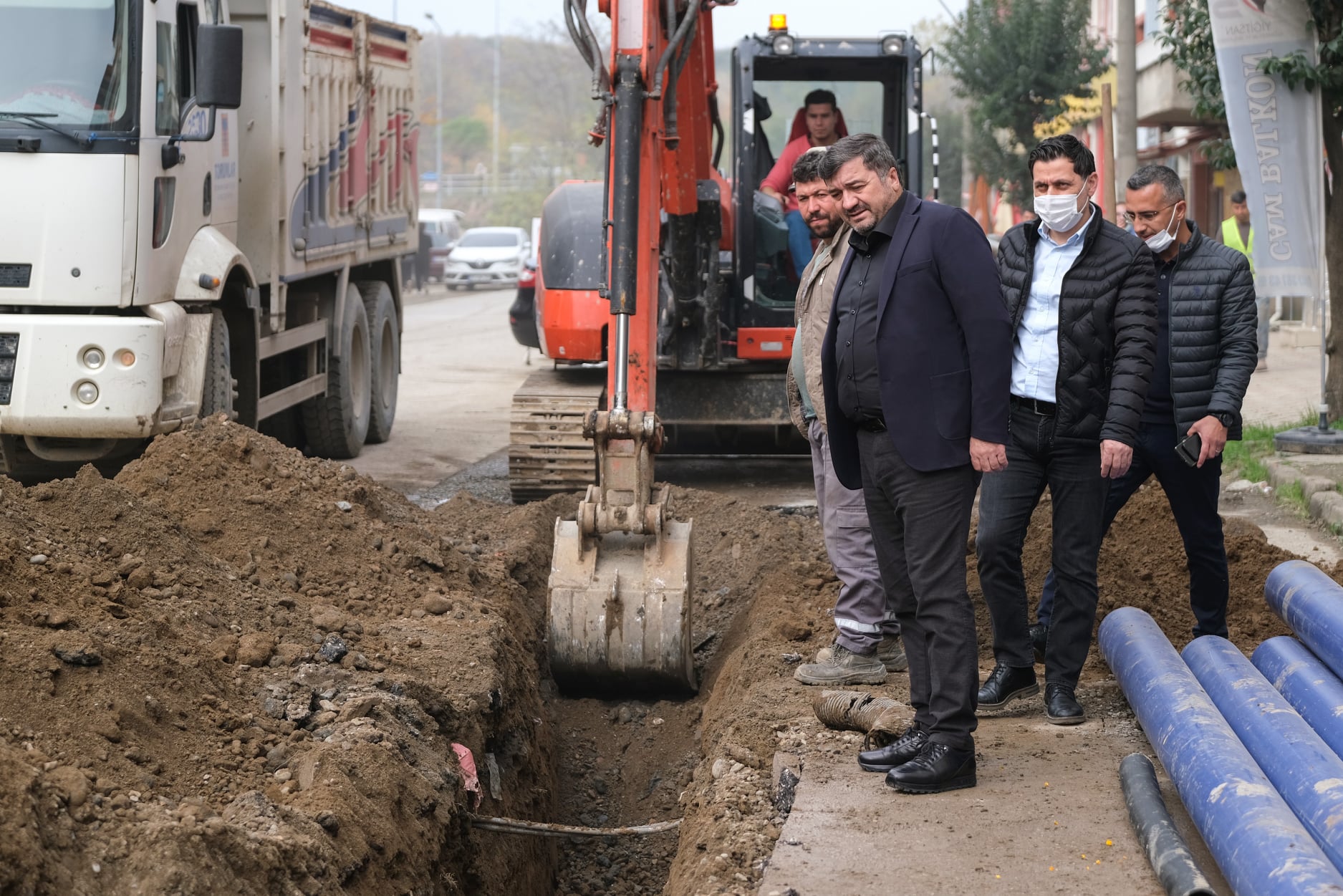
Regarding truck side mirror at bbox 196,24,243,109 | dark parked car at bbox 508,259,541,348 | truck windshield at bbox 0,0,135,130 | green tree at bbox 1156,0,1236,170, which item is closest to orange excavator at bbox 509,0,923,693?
truck side mirror at bbox 196,24,243,109

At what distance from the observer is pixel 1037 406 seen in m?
4.93

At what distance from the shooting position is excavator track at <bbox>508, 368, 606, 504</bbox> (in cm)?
964

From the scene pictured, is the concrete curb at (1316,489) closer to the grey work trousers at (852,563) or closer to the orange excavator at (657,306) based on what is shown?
the orange excavator at (657,306)

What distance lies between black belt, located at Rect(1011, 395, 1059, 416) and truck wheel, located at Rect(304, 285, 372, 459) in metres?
7.87

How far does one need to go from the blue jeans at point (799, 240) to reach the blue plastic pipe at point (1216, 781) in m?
4.37

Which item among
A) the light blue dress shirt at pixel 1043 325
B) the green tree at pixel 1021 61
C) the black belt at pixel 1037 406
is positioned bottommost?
the black belt at pixel 1037 406

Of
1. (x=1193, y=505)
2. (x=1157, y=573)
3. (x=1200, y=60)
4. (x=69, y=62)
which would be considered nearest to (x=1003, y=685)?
(x=1193, y=505)

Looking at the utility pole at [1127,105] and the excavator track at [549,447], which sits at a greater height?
the utility pole at [1127,105]

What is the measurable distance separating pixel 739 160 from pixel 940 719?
237 inches

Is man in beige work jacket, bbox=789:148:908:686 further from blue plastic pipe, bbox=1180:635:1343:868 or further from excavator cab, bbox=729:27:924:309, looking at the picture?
excavator cab, bbox=729:27:924:309

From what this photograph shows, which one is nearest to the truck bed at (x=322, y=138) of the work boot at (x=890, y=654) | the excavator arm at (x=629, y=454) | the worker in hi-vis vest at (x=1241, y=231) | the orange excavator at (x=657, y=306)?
the orange excavator at (x=657, y=306)

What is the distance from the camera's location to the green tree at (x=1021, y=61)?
93.6 ft

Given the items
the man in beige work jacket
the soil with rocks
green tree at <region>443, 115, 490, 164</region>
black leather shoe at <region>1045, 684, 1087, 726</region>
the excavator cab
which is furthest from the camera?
green tree at <region>443, 115, 490, 164</region>

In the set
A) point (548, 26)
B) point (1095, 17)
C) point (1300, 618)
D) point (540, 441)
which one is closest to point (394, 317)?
point (540, 441)
